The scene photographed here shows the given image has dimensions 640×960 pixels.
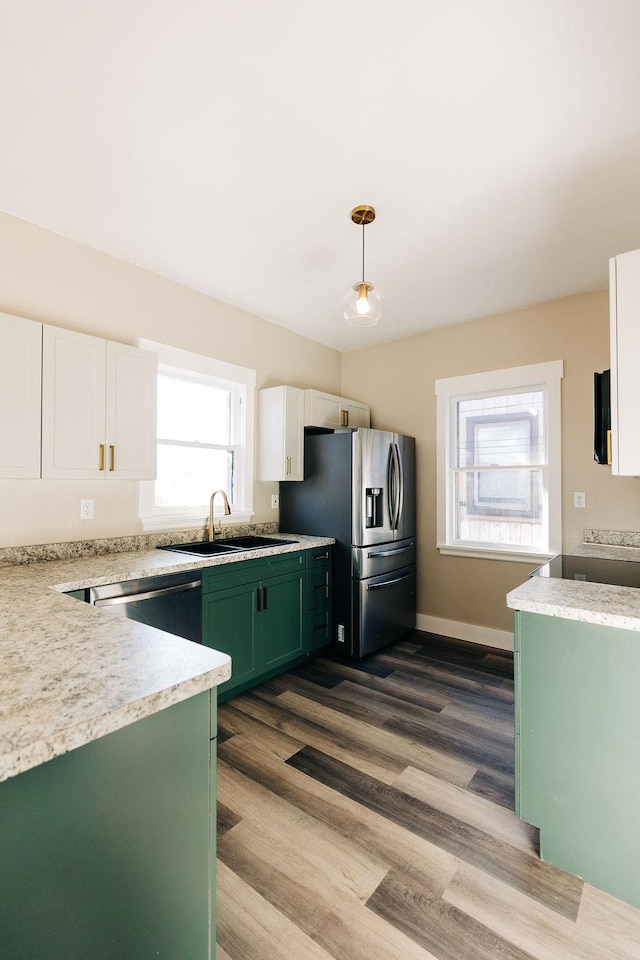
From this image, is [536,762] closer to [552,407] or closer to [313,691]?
[313,691]

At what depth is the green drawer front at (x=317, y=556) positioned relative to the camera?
132 inches

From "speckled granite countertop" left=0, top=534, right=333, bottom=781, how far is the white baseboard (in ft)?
10.4

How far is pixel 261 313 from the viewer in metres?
3.73

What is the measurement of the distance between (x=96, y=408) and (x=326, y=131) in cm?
164

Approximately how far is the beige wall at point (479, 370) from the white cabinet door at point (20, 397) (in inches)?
117

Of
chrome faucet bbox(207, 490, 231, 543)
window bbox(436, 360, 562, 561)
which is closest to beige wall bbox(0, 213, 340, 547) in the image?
chrome faucet bbox(207, 490, 231, 543)

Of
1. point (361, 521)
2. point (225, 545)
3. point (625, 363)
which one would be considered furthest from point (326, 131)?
point (225, 545)

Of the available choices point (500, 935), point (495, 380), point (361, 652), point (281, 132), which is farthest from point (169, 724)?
point (495, 380)

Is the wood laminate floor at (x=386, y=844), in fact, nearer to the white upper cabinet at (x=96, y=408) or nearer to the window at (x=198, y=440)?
the window at (x=198, y=440)

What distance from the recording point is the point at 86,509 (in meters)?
2.66

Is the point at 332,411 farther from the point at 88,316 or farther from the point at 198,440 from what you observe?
the point at 88,316

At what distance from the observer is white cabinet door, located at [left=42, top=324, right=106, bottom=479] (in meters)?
2.19

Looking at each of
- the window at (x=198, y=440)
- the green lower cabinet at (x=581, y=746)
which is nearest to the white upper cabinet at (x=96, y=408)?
the window at (x=198, y=440)

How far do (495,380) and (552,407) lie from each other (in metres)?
0.49
